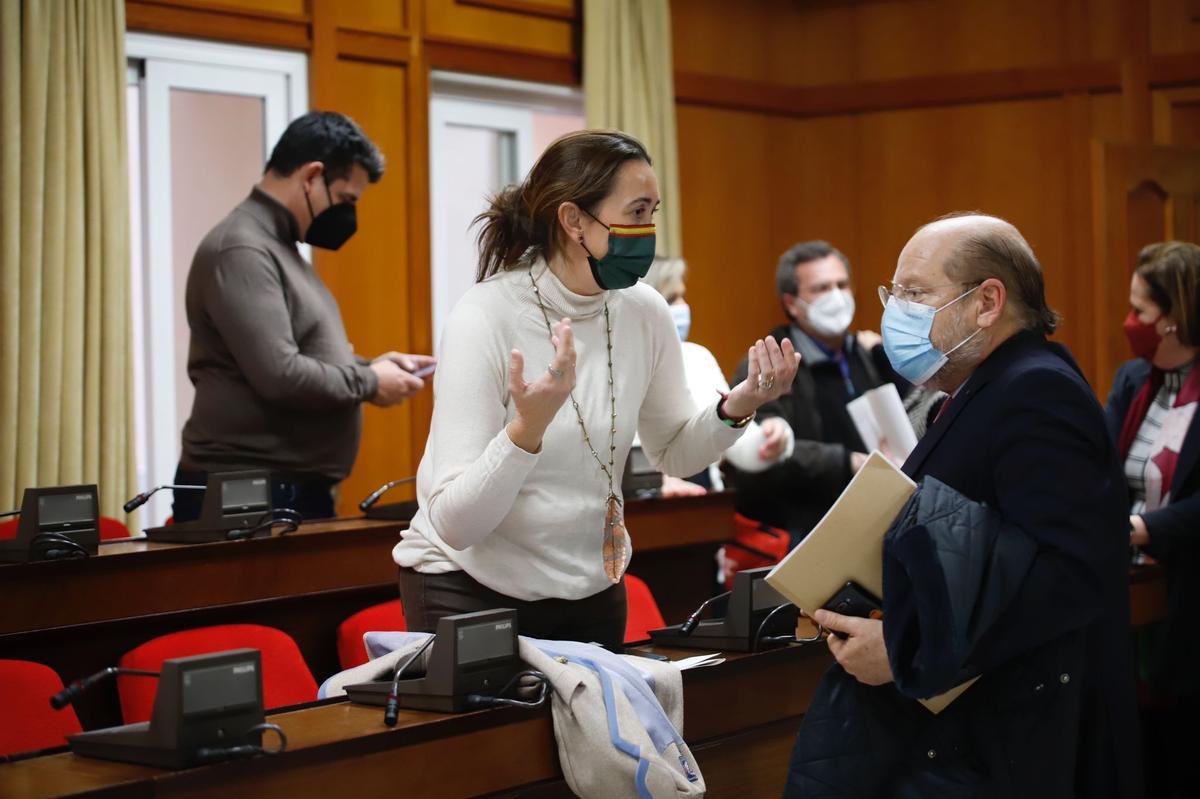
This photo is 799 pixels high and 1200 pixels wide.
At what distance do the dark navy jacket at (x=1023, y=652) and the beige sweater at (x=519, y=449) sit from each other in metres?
0.47

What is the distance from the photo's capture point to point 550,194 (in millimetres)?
2236

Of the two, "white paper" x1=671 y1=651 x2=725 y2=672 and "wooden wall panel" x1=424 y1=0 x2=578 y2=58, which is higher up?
"wooden wall panel" x1=424 y1=0 x2=578 y2=58

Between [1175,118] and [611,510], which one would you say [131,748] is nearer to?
[611,510]

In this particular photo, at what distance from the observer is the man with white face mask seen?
432cm

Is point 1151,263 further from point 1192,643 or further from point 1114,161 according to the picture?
point 1114,161

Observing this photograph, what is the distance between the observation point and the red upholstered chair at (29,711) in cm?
212

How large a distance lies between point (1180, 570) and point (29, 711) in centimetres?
271

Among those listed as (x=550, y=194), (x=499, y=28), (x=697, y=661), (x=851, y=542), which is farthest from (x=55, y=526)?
(x=499, y=28)

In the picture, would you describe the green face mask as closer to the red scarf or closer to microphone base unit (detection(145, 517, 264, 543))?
microphone base unit (detection(145, 517, 264, 543))

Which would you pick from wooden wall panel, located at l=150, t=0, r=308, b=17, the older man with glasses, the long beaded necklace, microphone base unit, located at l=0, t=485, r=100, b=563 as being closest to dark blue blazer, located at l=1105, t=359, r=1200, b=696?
the older man with glasses

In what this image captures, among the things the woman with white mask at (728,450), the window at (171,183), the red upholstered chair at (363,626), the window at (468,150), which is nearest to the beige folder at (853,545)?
the red upholstered chair at (363,626)

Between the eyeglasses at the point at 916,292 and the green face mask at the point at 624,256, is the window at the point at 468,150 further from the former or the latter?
the eyeglasses at the point at 916,292

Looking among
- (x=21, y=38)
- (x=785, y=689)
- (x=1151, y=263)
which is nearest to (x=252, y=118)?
(x=21, y=38)

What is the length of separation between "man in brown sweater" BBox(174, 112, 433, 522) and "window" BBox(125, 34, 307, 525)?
1257 mm
